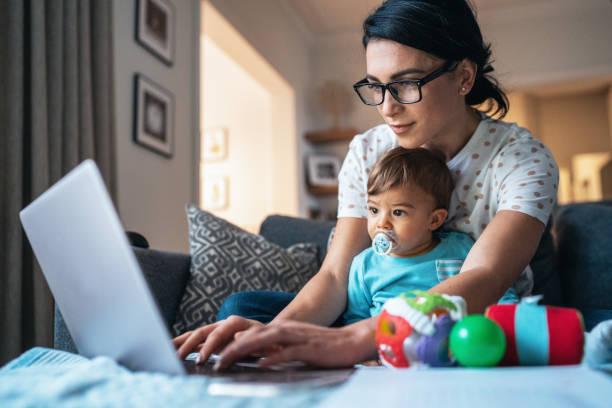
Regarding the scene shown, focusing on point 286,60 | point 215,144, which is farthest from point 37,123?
point 215,144

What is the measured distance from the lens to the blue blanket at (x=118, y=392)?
0.47 meters

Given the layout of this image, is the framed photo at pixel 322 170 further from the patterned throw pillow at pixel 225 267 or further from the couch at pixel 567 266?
the couch at pixel 567 266

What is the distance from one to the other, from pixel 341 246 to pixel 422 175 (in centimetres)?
25

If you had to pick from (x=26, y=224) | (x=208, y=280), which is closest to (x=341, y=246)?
(x=208, y=280)

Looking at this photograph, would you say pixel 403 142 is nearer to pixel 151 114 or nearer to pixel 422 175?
pixel 422 175

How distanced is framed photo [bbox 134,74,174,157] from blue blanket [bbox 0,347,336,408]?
217 centimetres

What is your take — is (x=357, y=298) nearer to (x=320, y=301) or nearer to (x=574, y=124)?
(x=320, y=301)

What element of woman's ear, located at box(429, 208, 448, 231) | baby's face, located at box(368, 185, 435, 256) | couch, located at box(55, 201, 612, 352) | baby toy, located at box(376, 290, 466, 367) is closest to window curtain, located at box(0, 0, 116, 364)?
couch, located at box(55, 201, 612, 352)

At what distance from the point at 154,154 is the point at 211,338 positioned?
2.18 meters

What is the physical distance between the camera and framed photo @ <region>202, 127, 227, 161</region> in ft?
17.2

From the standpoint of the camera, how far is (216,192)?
5238 mm

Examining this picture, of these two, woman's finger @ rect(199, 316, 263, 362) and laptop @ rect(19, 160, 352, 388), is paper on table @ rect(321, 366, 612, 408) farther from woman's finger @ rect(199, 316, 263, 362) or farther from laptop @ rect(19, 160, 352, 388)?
woman's finger @ rect(199, 316, 263, 362)

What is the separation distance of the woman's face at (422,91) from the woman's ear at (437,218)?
0.17 metres

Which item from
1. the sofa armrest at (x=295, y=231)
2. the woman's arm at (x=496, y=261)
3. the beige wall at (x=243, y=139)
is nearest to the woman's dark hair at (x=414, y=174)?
the woman's arm at (x=496, y=261)
